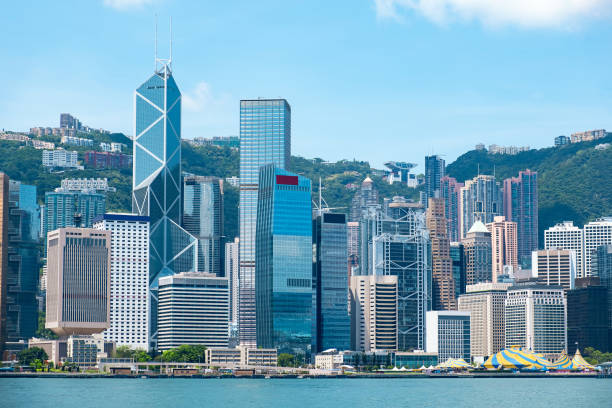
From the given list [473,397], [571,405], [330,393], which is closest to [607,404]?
[571,405]

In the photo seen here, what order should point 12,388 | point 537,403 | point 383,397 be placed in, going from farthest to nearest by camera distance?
1. point 12,388
2. point 383,397
3. point 537,403

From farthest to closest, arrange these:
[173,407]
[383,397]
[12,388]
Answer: [12,388] < [383,397] < [173,407]

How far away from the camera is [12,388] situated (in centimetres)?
19688

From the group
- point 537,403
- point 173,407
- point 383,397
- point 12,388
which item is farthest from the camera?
point 12,388

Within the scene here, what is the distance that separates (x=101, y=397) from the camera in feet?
577

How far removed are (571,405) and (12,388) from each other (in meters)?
92.4

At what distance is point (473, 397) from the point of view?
607ft

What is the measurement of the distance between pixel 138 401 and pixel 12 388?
131ft

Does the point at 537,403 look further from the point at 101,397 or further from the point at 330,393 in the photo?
the point at 101,397

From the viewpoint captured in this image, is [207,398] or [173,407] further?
[207,398]

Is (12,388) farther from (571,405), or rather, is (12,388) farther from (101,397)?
(571,405)

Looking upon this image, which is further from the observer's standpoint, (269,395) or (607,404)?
(269,395)

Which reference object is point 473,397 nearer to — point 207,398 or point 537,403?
point 537,403

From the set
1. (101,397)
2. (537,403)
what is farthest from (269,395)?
(537,403)
